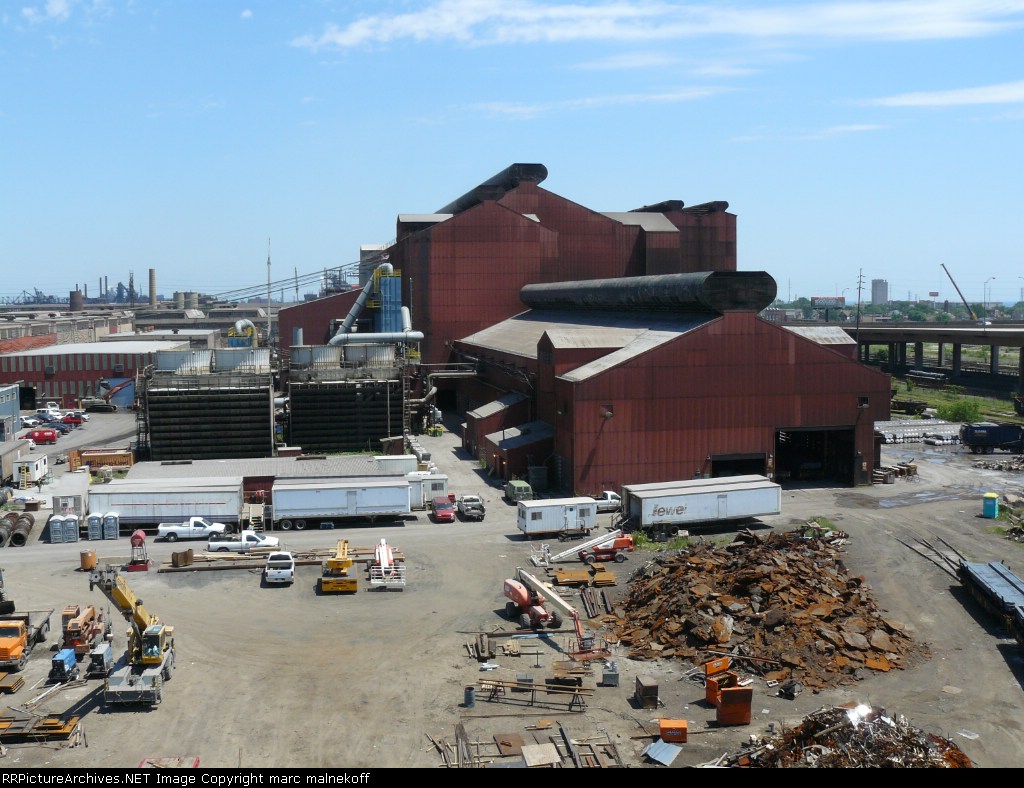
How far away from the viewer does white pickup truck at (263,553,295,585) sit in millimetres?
33688

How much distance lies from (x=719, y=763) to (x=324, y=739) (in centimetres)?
861

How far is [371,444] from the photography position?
6094 cm

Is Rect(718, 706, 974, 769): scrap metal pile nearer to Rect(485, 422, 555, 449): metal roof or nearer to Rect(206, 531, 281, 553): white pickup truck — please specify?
Answer: Rect(206, 531, 281, 553): white pickup truck

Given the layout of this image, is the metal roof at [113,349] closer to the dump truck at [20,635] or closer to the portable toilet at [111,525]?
the portable toilet at [111,525]

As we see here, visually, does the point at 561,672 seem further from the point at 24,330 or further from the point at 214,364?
the point at 24,330

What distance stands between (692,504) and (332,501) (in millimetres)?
15667

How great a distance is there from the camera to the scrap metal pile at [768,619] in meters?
25.9

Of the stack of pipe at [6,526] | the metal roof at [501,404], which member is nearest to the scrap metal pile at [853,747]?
the stack of pipe at [6,526]

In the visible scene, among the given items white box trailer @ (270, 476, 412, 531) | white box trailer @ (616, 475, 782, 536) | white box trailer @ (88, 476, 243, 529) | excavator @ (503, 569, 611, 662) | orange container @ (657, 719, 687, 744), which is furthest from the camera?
white box trailer @ (270, 476, 412, 531)

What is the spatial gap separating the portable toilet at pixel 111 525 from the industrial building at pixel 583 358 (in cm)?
1937

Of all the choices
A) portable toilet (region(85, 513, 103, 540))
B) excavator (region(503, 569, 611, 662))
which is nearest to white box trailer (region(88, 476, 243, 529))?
portable toilet (region(85, 513, 103, 540))

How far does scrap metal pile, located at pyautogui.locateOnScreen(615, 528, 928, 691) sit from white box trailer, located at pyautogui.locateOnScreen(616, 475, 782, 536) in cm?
581

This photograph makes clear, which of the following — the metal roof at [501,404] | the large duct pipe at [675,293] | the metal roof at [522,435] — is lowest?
the metal roof at [522,435]
